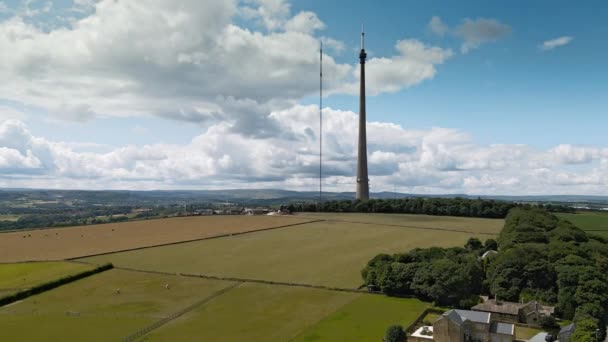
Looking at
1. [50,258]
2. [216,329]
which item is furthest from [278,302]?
[50,258]

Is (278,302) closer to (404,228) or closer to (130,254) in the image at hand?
(130,254)

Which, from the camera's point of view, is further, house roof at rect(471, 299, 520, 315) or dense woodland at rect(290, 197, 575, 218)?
dense woodland at rect(290, 197, 575, 218)

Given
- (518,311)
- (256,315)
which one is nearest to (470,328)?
(518,311)

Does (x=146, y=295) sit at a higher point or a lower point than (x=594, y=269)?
lower

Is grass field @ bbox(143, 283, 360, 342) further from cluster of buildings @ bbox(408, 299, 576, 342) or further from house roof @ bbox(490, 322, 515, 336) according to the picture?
house roof @ bbox(490, 322, 515, 336)

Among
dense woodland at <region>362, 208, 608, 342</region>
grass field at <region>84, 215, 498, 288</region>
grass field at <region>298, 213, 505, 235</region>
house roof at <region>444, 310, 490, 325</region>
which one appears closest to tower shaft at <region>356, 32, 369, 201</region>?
grass field at <region>298, 213, 505, 235</region>

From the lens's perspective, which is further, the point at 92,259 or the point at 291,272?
the point at 92,259

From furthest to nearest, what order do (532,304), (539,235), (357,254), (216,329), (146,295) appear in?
(357,254) → (539,235) → (146,295) → (532,304) → (216,329)
